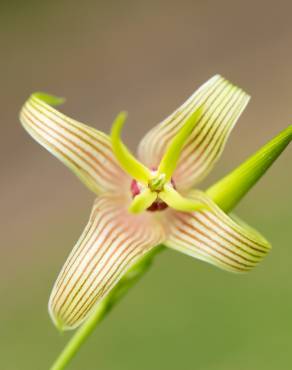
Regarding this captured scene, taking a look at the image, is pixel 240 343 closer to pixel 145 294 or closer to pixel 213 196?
pixel 145 294

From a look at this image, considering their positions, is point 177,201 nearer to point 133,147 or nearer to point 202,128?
point 202,128

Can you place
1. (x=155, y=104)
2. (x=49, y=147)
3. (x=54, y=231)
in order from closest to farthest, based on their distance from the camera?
(x=49, y=147) < (x=54, y=231) < (x=155, y=104)

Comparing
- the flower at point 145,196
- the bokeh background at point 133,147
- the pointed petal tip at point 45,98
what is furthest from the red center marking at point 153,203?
the bokeh background at point 133,147

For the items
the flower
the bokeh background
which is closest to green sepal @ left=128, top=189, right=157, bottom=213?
the flower

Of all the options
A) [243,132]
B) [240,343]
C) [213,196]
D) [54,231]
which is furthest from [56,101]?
[243,132]

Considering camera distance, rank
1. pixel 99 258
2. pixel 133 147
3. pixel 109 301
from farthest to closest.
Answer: pixel 133 147, pixel 109 301, pixel 99 258

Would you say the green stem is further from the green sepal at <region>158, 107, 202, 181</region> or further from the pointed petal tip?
the pointed petal tip

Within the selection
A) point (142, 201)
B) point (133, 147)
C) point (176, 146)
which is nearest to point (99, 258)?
point (142, 201)
